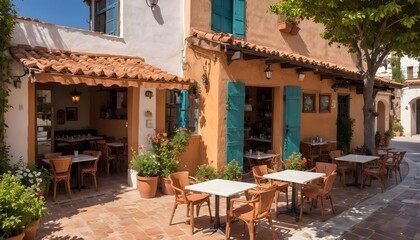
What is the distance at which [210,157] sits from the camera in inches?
435

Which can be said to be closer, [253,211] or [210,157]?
[253,211]

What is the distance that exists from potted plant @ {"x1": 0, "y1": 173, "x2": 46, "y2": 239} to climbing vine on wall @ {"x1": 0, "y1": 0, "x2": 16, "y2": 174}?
2978 millimetres

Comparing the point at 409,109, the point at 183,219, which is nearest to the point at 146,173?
the point at 183,219

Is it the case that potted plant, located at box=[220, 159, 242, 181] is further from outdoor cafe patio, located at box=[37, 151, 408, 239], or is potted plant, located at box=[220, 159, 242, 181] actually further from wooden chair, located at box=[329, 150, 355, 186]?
wooden chair, located at box=[329, 150, 355, 186]

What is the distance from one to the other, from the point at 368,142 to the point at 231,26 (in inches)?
283

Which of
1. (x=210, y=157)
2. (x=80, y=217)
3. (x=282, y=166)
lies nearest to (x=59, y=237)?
(x=80, y=217)

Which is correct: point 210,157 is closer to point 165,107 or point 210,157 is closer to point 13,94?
point 165,107

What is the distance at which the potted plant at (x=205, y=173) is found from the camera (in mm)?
10219

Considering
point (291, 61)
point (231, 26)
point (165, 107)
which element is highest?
point (231, 26)

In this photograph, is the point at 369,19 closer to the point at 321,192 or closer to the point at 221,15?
the point at 321,192

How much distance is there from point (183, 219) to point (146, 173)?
240 cm

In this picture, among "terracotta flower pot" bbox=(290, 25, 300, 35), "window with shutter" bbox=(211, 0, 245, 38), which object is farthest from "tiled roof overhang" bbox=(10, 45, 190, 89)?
"terracotta flower pot" bbox=(290, 25, 300, 35)

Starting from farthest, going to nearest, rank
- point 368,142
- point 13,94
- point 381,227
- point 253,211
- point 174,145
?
1. point 368,142
2. point 174,145
3. point 13,94
4. point 381,227
5. point 253,211

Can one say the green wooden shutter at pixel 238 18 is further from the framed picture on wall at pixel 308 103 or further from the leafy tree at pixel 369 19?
the framed picture on wall at pixel 308 103
